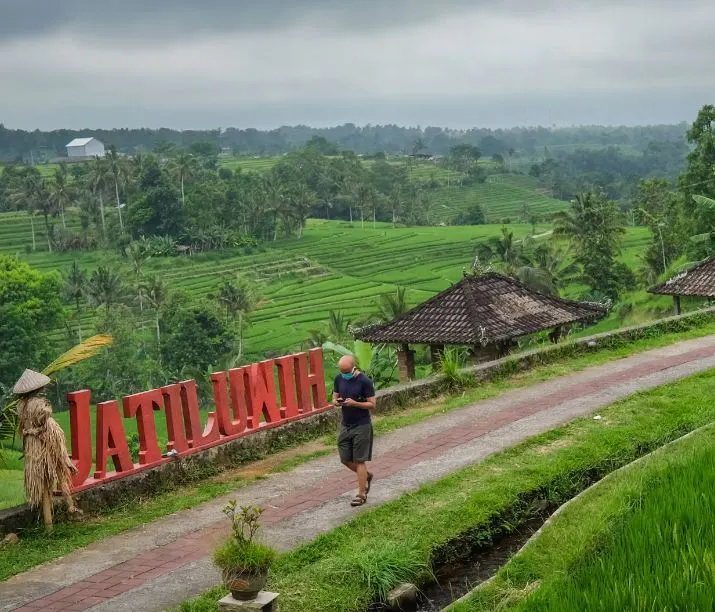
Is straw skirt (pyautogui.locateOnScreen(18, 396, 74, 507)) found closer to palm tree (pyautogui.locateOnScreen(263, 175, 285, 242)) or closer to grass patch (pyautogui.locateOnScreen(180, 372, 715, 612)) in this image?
grass patch (pyautogui.locateOnScreen(180, 372, 715, 612))

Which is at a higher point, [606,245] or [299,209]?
[299,209]

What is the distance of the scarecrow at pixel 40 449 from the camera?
8.05 meters

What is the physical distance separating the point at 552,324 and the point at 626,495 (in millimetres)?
10496

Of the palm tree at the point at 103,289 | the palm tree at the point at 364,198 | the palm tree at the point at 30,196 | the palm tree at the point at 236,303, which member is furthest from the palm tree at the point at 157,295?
the palm tree at the point at 364,198

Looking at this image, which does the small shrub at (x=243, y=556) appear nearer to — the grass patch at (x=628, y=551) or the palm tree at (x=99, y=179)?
the grass patch at (x=628, y=551)

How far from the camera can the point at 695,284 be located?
69.2 ft

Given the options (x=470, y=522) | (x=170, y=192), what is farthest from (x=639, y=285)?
(x=470, y=522)

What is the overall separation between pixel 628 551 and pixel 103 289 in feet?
186

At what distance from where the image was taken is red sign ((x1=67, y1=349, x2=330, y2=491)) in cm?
875

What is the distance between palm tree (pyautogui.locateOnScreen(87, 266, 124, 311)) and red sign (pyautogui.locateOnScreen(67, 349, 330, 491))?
50377mm

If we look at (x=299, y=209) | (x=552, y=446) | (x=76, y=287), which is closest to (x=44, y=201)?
(x=299, y=209)

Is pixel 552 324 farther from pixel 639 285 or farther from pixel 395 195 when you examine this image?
pixel 395 195

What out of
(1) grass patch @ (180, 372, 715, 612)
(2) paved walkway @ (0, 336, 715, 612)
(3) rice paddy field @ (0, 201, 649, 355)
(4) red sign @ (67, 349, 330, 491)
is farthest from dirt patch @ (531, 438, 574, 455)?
(3) rice paddy field @ (0, 201, 649, 355)

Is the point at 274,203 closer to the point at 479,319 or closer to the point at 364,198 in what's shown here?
the point at 364,198
